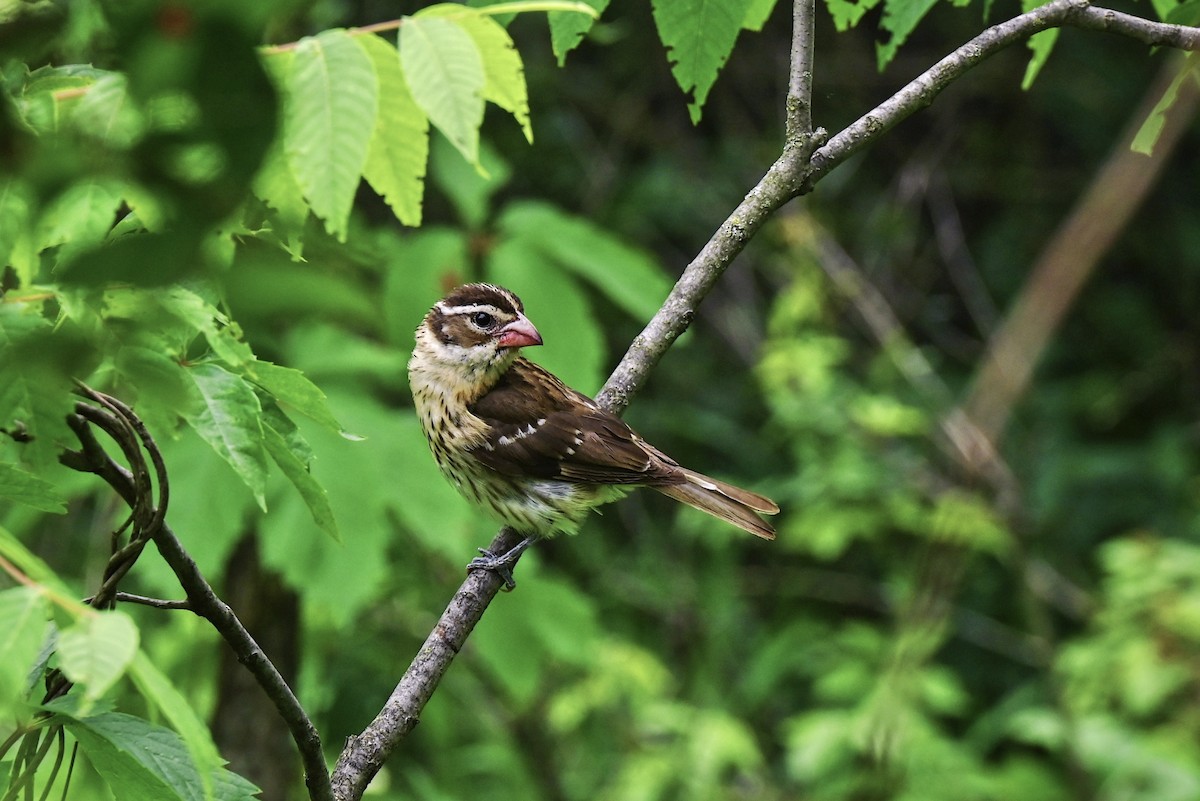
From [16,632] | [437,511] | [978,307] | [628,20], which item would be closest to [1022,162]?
[978,307]

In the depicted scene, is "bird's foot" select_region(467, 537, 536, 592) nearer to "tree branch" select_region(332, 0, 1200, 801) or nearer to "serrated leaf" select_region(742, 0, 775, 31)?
"tree branch" select_region(332, 0, 1200, 801)

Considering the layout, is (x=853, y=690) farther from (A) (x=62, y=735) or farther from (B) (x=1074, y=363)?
(A) (x=62, y=735)

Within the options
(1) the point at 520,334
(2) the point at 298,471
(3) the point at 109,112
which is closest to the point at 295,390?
(2) the point at 298,471

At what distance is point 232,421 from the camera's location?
5.76 ft

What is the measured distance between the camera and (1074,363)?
27.8ft

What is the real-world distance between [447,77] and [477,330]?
2203 millimetres

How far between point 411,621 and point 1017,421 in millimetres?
4404

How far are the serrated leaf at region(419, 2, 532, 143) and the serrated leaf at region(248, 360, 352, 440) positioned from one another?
0.49 metres

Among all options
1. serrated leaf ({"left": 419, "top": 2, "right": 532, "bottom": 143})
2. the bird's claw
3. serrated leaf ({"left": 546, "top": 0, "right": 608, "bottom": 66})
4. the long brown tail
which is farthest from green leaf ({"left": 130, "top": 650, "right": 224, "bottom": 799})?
the long brown tail

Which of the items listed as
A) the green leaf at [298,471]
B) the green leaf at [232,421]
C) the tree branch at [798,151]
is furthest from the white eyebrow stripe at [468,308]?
the green leaf at [232,421]

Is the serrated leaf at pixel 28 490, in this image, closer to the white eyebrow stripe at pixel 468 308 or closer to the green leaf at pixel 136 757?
the green leaf at pixel 136 757

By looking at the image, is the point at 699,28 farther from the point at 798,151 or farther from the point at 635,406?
the point at 635,406

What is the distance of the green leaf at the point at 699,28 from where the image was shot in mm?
2211

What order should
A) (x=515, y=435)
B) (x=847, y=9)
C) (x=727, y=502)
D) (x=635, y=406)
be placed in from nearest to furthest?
(x=847, y=9) → (x=727, y=502) → (x=515, y=435) → (x=635, y=406)
